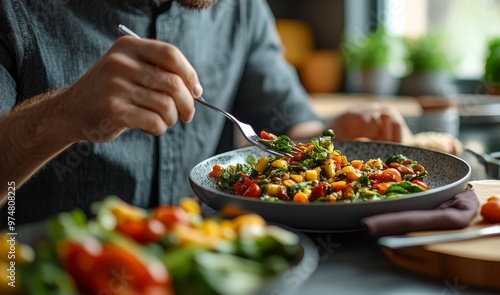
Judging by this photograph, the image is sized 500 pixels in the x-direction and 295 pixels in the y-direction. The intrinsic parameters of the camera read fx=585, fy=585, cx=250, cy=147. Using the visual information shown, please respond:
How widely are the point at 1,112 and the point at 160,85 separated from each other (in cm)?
55

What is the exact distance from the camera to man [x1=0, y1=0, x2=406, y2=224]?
0.90 m

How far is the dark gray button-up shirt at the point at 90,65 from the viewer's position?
1371mm

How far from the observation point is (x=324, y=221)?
0.76 meters

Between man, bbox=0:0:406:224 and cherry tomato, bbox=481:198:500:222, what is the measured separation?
451mm

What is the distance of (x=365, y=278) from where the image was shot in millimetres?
664

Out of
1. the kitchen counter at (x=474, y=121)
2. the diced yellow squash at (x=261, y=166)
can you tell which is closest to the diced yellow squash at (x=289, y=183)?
the diced yellow squash at (x=261, y=166)

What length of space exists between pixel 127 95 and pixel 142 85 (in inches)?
1.1

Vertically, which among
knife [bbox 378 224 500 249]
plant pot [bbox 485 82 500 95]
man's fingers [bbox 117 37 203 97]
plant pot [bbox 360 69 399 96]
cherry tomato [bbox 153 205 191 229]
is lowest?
plant pot [bbox 360 69 399 96]

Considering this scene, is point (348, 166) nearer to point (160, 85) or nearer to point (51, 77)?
point (160, 85)

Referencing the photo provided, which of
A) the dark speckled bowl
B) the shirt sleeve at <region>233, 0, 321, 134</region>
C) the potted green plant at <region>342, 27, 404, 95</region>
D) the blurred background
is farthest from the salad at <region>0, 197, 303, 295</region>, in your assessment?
the potted green plant at <region>342, 27, 404, 95</region>

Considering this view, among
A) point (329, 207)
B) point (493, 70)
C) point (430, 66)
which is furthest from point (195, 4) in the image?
point (430, 66)

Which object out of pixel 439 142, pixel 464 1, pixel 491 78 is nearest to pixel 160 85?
pixel 439 142

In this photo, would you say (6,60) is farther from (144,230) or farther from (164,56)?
(144,230)

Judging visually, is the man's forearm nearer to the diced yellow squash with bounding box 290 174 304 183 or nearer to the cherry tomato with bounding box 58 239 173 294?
the diced yellow squash with bounding box 290 174 304 183
